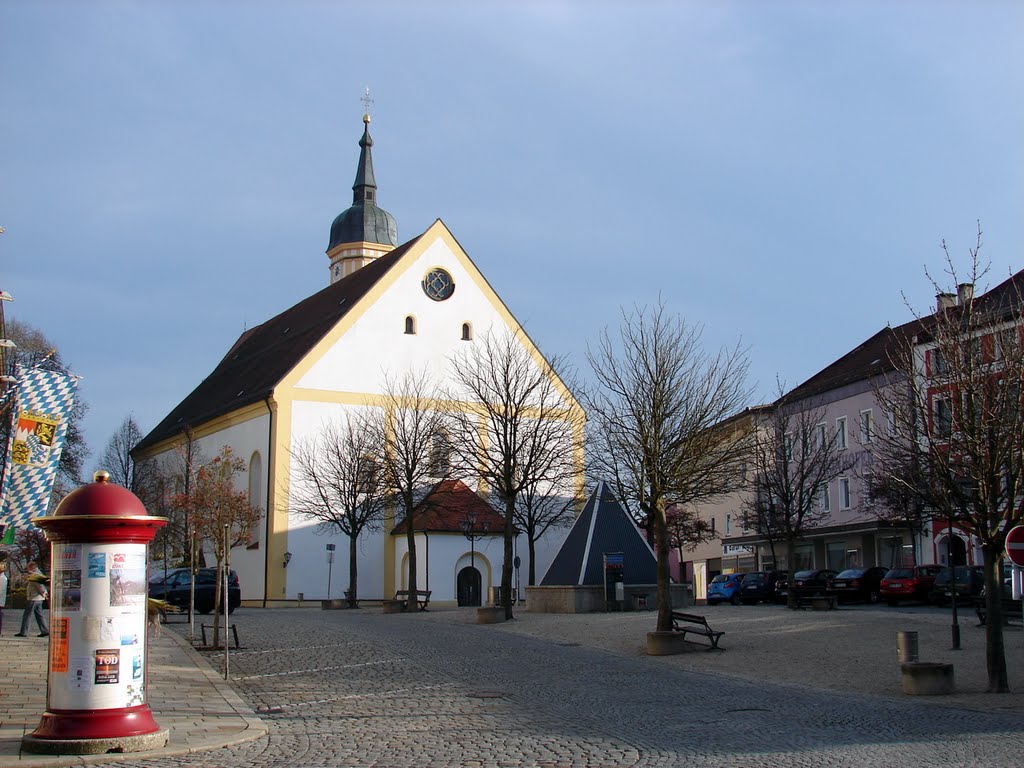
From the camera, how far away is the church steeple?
239 feet

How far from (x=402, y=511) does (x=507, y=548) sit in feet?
62.7

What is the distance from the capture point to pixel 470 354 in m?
53.9

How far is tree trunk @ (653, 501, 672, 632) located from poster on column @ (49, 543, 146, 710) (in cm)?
1377

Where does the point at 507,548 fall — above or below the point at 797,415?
below

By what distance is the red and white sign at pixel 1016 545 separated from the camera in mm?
15945

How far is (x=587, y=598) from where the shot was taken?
33.4 meters

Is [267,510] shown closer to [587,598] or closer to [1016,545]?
[587,598]

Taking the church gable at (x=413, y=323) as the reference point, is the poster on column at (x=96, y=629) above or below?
below

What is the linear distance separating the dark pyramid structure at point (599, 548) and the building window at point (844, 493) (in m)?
21.5

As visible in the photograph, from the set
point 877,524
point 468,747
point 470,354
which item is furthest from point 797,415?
point 468,747

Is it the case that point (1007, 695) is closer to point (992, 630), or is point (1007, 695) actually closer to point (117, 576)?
point (992, 630)

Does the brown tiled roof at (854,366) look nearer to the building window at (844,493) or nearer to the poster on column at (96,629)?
the building window at (844,493)

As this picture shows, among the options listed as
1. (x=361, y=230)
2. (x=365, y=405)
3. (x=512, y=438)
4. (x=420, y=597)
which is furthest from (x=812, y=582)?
(x=361, y=230)

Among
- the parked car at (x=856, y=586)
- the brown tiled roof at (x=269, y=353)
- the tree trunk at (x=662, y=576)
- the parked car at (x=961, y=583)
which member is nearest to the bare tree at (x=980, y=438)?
the tree trunk at (x=662, y=576)
